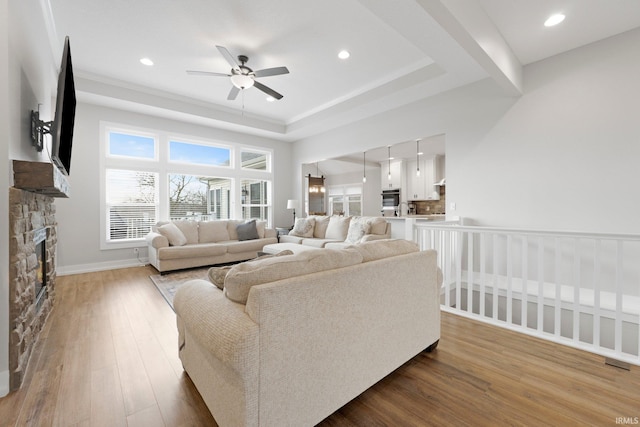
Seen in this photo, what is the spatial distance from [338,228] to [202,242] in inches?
106

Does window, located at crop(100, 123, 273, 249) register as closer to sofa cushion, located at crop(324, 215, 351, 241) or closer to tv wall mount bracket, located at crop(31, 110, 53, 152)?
sofa cushion, located at crop(324, 215, 351, 241)

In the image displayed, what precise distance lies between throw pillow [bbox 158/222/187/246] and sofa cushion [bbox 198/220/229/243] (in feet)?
1.70

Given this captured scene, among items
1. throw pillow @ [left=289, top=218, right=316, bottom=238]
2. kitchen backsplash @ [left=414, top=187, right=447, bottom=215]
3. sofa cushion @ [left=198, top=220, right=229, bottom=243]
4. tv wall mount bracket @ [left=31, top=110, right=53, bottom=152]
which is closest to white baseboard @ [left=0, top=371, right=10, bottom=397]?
tv wall mount bracket @ [left=31, top=110, right=53, bottom=152]

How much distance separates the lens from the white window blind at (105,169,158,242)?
4.90 metres

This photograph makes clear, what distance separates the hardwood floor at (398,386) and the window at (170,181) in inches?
119

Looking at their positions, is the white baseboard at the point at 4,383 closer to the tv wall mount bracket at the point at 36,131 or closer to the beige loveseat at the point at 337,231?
the tv wall mount bracket at the point at 36,131

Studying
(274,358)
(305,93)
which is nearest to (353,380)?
(274,358)

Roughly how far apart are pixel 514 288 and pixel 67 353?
4398 mm

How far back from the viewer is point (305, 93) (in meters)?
4.80

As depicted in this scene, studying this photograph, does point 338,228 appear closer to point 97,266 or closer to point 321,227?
point 321,227

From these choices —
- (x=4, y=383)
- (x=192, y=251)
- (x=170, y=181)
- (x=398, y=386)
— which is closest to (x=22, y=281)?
(x=4, y=383)

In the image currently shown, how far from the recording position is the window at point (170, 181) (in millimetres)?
4906

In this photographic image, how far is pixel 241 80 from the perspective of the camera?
3564 mm

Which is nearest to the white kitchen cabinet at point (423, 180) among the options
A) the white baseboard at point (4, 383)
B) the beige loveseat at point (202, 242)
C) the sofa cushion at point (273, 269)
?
the beige loveseat at point (202, 242)
